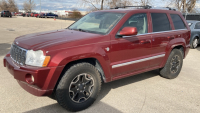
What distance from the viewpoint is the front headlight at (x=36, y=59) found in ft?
9.39

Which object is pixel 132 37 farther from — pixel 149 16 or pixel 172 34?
pixel 172 34

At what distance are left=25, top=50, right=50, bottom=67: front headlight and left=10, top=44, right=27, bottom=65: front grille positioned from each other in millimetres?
130

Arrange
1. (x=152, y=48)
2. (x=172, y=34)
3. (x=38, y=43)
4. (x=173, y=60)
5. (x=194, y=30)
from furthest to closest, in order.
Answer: (x=194, y=30) < (x=173, y=60) < (x=172, y=34) < (x=152, y=48) < (x=38, y=43)

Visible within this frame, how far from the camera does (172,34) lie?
482cm

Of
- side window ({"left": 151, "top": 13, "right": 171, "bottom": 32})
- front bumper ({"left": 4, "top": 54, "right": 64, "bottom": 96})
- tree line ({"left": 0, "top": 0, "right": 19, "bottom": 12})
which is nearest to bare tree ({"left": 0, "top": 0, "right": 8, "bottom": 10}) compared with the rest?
tree line ({"left": 0, "top": 0, "right": 19, "bottom": 12})

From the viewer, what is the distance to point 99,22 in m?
4.17

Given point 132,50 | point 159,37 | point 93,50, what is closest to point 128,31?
point 132,50

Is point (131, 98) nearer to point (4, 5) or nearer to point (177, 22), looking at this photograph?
point (177, 22)

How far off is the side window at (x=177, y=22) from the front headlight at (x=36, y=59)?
3759 mm

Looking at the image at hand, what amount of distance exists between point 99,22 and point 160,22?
1638 mm

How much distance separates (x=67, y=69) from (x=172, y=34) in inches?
122

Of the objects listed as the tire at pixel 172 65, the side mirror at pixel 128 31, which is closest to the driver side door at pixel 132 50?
the side mirror at pixel 128 31

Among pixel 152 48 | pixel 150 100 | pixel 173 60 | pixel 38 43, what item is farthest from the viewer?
pixel 173 60

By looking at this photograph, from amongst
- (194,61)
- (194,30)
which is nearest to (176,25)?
(194,61)
